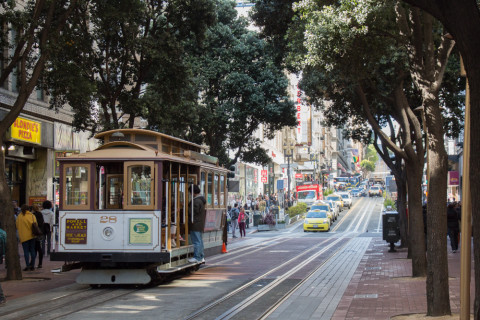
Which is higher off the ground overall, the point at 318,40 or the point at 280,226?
the point at 318,40

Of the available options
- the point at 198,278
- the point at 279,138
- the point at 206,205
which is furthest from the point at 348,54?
the point at 279,138

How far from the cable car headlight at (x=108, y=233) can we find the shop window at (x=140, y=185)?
0.59 meters

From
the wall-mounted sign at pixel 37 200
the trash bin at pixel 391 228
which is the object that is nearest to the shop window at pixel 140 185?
the trash bin at pixel 391 228

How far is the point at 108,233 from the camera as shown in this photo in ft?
45.5

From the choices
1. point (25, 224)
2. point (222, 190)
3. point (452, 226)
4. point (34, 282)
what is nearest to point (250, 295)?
point (34, 282)

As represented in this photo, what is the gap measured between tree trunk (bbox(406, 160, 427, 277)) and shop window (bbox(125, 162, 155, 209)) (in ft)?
20.5

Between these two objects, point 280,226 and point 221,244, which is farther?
point 280,226

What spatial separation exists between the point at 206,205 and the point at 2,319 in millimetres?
7622

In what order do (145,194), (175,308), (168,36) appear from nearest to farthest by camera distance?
(175,308) < (145,194) < (168,36)

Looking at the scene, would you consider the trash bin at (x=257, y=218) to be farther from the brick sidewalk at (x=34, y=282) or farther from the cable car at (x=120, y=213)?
the cable car at (x=120, y=213)

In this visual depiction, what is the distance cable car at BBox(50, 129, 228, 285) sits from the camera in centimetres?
1382

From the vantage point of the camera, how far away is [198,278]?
52.6ft

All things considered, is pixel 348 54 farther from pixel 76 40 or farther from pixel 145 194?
pixel 76 40

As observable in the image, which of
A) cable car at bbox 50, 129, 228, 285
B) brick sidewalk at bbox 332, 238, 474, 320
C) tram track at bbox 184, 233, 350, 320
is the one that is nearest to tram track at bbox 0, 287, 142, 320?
cable car at bbox 50, 129, 228, 285
